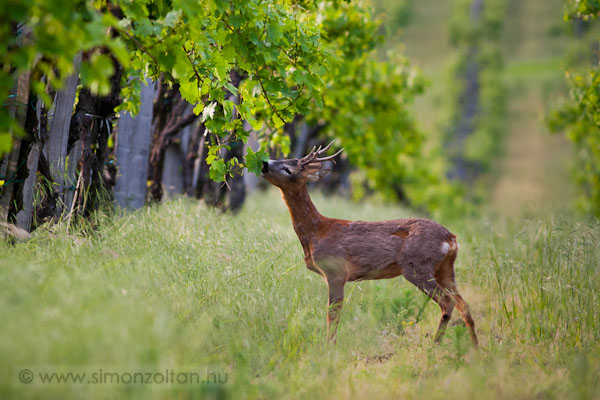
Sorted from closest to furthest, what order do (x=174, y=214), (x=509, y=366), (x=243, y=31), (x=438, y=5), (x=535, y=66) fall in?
(x=509, y=366) → (x=243, y=31) → (x=174, y=214) → (x=535, y=66) → (x=438, y=5)

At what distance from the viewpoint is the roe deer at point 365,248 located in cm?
530

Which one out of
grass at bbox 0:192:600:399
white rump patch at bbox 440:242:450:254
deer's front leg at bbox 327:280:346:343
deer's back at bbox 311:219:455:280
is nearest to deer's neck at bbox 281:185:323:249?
deer's back at bbox 311:219:455:280

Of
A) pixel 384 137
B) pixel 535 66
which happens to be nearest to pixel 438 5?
pixel 535 66

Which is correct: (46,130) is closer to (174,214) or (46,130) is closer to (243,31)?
(174,214)

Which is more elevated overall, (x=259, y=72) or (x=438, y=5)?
(x=438, y=5)

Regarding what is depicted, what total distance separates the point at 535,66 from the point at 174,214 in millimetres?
61509

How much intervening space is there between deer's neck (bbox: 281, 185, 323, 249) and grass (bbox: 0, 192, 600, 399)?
417mm

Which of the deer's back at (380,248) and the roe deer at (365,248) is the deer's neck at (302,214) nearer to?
the roe deer at (365,248)

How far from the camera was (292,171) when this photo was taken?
5.51m

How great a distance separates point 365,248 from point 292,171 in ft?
3.40

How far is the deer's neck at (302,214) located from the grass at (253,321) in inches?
16.4

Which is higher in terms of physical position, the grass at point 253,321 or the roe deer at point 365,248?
the roe deer at point 365,248

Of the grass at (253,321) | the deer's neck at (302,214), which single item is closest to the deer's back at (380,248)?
the deer's neck at (302,214)

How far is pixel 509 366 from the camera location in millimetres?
4395
